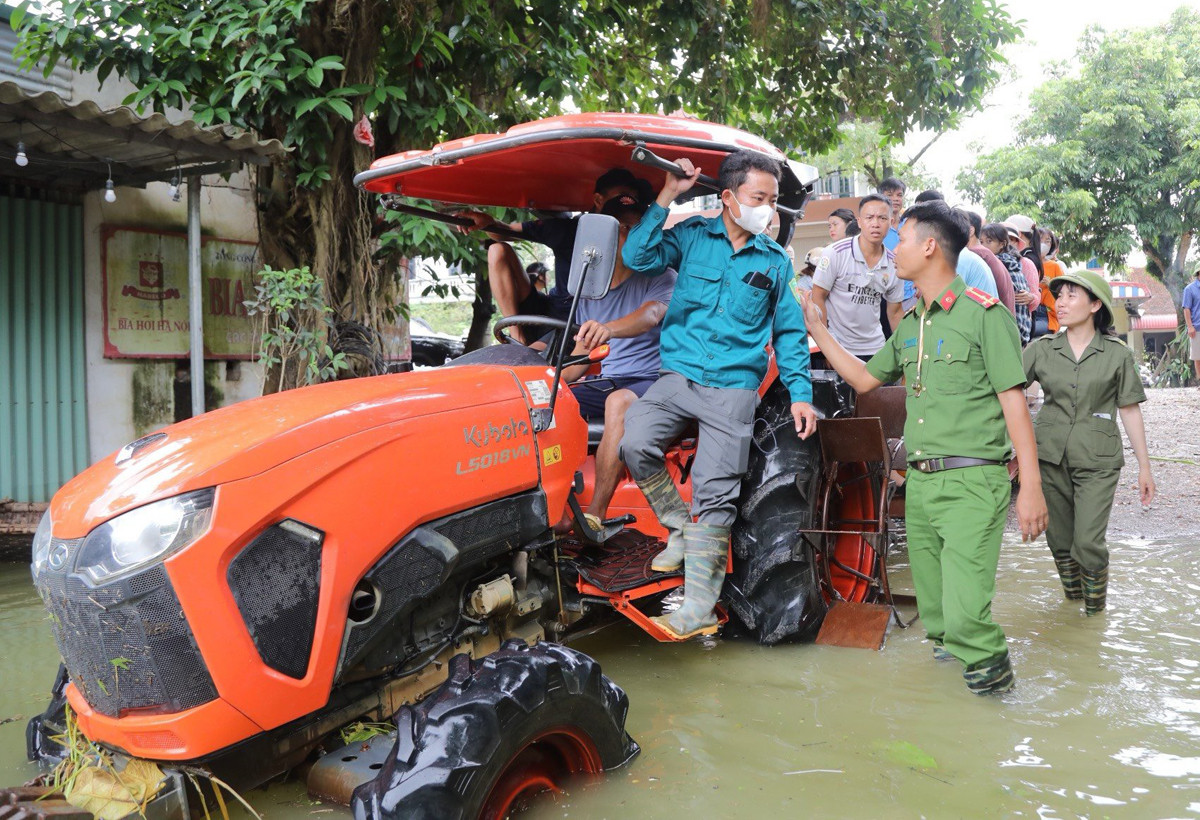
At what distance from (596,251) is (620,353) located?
1.34 metres

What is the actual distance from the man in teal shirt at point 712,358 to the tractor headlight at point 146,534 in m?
1.76

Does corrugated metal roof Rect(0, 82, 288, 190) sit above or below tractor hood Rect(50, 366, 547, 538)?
above

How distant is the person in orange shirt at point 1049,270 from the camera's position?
24.7 feet

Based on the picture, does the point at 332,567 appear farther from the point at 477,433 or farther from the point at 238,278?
the point at 238,278

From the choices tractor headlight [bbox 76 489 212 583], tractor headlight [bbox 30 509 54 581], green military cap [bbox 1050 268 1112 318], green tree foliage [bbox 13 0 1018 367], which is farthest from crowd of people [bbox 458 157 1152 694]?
green tree foliage [bbox 13 0 1018 367]

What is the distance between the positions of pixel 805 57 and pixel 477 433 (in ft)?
25.3

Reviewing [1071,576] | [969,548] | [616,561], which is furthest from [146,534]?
[1071,576]

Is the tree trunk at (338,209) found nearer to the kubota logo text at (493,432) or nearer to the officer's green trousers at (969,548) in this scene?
the kubota logo text at (493,432)

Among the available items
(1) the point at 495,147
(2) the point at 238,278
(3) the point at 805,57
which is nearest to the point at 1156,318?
(3) the point at 805,57

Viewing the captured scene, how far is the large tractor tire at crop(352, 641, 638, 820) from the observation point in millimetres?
2131

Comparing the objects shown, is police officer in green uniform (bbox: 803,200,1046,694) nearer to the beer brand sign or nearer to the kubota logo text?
the kubota logo text

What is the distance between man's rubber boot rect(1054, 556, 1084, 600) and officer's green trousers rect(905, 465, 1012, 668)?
1.37 meters

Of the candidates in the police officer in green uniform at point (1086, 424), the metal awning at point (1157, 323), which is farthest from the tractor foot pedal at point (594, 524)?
the metal awning at point (1157, 323)

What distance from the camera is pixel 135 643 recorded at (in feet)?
6.81
